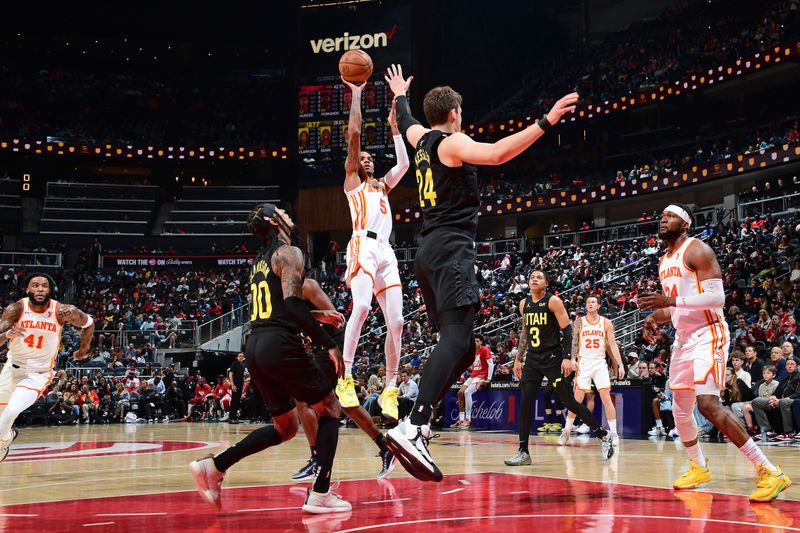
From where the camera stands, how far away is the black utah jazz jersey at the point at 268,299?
230 inches

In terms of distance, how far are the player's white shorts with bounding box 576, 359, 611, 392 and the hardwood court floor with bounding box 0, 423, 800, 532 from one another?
1.48 m

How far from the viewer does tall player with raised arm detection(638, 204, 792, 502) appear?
21.5 feet

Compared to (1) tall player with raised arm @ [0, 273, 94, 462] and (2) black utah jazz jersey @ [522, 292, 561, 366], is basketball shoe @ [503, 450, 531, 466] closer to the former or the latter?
(2) black utah jazz jersey @ [522, 292, 561, 366]

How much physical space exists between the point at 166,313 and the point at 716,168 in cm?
2276

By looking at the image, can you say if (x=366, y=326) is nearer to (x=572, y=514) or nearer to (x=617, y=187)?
(x=617, y=187)

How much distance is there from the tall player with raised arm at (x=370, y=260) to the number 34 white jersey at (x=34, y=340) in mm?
3489

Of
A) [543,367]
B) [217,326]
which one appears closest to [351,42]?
[217,326]

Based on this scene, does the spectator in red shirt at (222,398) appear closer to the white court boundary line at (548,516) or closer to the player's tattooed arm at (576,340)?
the player's tattooed arm at (576,340)

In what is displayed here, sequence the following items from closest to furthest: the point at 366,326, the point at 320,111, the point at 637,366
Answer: the point at 637,366 < the point at 366,326 < the point at 320,111

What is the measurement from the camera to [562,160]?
136ft

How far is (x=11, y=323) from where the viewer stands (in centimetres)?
897

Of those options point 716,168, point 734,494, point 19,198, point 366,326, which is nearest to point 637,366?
point 734,494

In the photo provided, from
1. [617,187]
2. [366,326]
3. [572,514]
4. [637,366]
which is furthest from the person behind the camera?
[617,187]

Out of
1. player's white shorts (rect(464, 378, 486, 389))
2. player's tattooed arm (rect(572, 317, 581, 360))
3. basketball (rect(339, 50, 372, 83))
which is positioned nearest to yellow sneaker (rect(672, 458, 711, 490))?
basketball (rect(339, 50, 372, 83))
